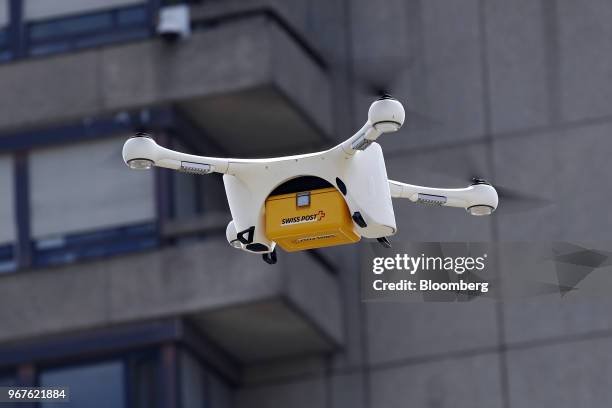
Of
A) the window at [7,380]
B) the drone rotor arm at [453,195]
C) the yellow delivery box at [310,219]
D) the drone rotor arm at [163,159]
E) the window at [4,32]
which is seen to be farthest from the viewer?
the window at [4,32]

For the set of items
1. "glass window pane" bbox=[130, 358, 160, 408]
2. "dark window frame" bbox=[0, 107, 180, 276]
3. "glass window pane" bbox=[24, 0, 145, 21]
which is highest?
"glass window pane" bbox=[24, 0, 145, 21]

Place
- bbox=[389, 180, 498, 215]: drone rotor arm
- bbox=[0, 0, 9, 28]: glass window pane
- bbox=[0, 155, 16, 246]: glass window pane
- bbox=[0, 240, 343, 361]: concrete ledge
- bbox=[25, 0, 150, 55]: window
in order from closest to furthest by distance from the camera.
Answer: bbox=[389, 180, 498, 215]: drone rotor arm < bbox=[0, 240, 343, 361]: concrete ledge < bbox=[0, 155, 16, 246]: glass window pane < bbox=[25, 0, 150, 55]: window < bbox=[0, 0, 9, 28]: glass window pane

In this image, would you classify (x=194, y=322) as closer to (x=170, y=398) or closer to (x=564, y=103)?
(x=170, y=398)

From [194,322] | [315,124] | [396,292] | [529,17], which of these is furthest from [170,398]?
[396,292]

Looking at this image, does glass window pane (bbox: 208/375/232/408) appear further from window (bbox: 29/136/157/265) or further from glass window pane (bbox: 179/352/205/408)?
window (bbox: 29/136/157/265)

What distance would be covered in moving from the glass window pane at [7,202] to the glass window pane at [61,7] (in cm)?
280

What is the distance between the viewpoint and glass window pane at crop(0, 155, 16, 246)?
4684cm

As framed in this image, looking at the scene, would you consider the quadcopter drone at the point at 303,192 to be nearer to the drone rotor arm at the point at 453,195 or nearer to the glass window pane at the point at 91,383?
the drone rotor arm at the point at 453,195

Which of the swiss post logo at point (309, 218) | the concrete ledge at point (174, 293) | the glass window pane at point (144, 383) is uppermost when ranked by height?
the concrete ledge at point (174, 293)

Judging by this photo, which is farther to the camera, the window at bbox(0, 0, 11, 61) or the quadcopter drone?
the window at bbox(0, 0, 11, 61)

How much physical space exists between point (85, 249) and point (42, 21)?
4.60m

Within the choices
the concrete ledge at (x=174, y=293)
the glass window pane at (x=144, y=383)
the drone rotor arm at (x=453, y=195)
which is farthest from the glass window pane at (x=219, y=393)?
the drone rotor arm at (x=453, y=195)

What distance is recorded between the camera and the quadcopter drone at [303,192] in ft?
97.0

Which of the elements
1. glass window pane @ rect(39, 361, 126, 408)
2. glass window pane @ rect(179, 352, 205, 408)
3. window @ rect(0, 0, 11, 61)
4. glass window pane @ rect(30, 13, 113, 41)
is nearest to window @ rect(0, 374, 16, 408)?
glass window pane @ rect(39, 361, 126, 408)
